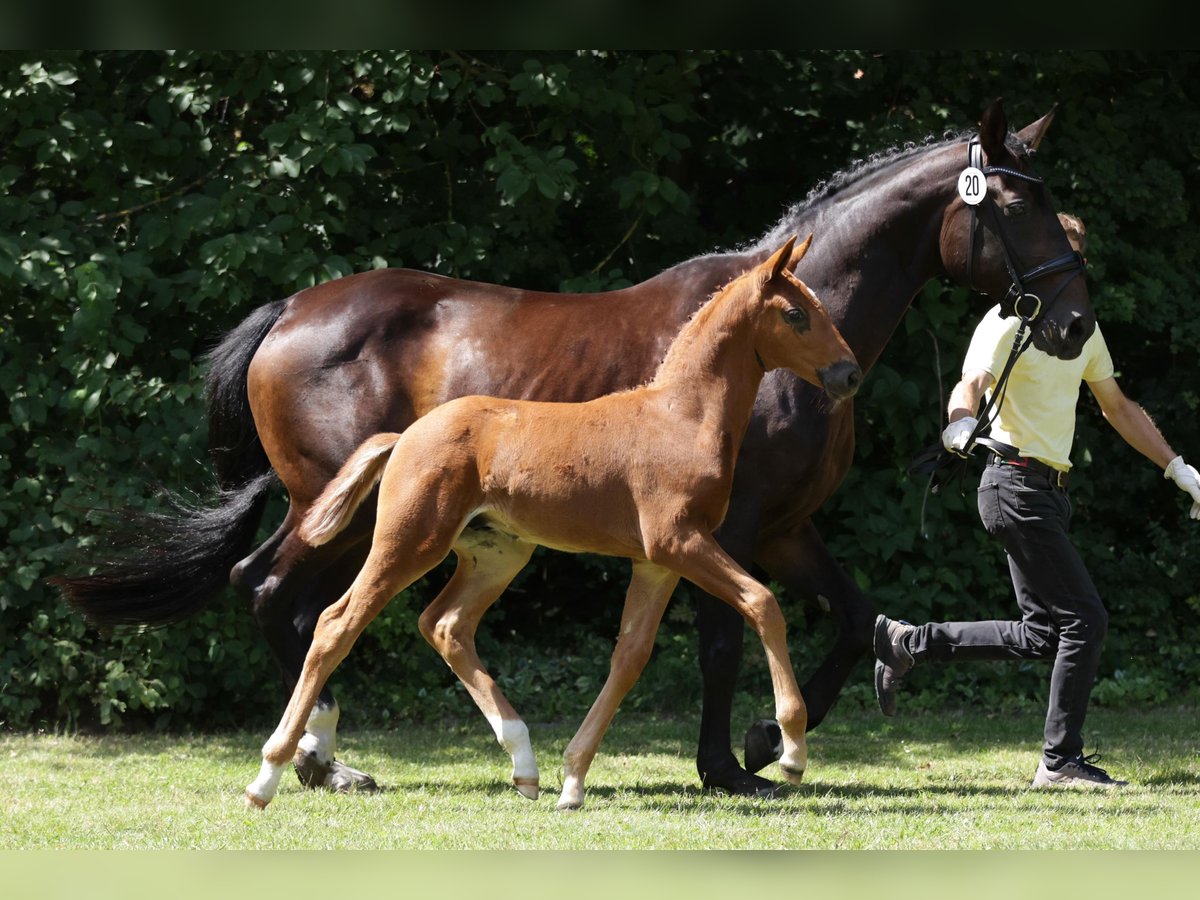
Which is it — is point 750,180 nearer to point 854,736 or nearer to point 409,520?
point 854,736

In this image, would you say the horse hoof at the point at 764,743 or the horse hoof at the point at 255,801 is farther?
the horse hoof at the point at 764,743

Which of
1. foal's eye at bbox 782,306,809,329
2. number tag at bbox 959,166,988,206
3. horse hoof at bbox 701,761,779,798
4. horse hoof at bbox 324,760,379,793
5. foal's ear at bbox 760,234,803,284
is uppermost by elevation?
number tag at bbox 959,166,988,206

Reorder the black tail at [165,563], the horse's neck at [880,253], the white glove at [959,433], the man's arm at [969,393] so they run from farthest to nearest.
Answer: the black tail at [165,563]
the horse's neck at [880,253]
the man's arm at [969,393]
the white glove at [959,433]

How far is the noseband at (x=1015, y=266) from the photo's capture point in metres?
5.09

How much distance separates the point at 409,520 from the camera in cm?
466

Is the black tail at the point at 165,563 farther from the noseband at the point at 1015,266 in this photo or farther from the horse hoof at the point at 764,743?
the noseband at the point at 1015,266

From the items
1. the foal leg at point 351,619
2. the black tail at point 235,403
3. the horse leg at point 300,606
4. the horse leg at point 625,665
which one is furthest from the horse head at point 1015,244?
the black tail at point 235,403

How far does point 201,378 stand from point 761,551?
353 centimetres

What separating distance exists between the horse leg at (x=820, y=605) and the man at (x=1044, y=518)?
0.40 m

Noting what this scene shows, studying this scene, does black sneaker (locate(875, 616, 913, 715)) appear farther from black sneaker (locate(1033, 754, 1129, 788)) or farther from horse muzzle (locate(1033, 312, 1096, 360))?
horse muzzle (locate(1033, 312, 1096, 360))

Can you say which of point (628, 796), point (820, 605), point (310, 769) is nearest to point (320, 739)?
point (310, 769)

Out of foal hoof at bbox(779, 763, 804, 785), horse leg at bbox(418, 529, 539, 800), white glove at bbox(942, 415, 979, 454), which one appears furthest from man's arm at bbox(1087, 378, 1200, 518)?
horse leg at bbox(418, 529, 539, 800)

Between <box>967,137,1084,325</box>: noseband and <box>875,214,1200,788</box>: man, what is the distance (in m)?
0.19

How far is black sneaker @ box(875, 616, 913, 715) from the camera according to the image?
567 cm
